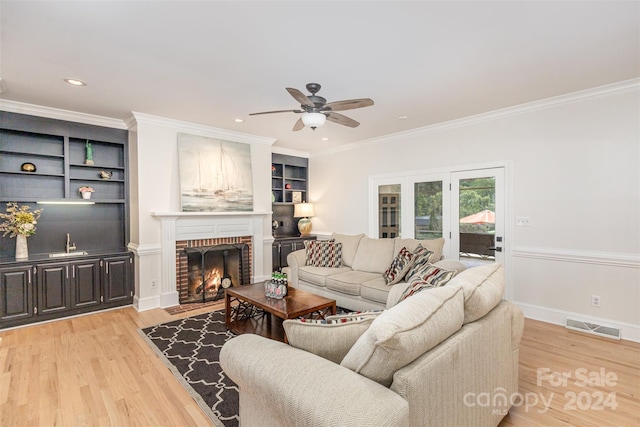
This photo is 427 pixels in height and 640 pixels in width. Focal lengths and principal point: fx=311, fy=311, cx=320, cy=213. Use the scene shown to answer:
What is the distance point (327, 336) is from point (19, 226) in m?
4.44

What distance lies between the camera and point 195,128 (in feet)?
15.8

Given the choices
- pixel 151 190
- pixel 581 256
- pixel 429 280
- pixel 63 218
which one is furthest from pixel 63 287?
pixel 581 256

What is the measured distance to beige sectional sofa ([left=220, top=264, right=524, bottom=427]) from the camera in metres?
1.07

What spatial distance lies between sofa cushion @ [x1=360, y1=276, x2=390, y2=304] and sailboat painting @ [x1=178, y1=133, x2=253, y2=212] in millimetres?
2615

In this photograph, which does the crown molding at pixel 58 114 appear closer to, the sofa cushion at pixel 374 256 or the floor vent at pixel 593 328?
the sofa cushion at pixel 374 256

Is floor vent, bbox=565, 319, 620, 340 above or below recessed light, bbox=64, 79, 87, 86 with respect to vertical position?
below

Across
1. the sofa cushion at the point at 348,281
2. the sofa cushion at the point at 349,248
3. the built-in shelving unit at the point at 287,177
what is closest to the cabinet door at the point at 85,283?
the sofa cushion at the point at 348,281

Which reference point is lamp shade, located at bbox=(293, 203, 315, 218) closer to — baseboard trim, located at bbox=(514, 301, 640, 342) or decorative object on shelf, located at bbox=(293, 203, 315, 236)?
decorative object on shelf, located at bbox=(293, 203, 315, 236)

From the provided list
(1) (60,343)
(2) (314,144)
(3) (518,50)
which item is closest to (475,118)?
(3) (518,50)

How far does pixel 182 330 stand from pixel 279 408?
288 cm

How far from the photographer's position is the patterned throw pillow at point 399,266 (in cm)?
367

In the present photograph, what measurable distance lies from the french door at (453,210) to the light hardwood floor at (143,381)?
4.10 feet

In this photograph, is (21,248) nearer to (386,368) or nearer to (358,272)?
(358,272)

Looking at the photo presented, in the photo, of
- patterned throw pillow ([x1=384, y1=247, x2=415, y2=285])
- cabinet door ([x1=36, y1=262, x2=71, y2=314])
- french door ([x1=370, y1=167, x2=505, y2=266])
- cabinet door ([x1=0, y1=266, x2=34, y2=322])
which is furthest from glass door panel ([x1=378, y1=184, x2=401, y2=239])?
cabinet door ([x1=0, y1=266, x2=34, y2=322])
